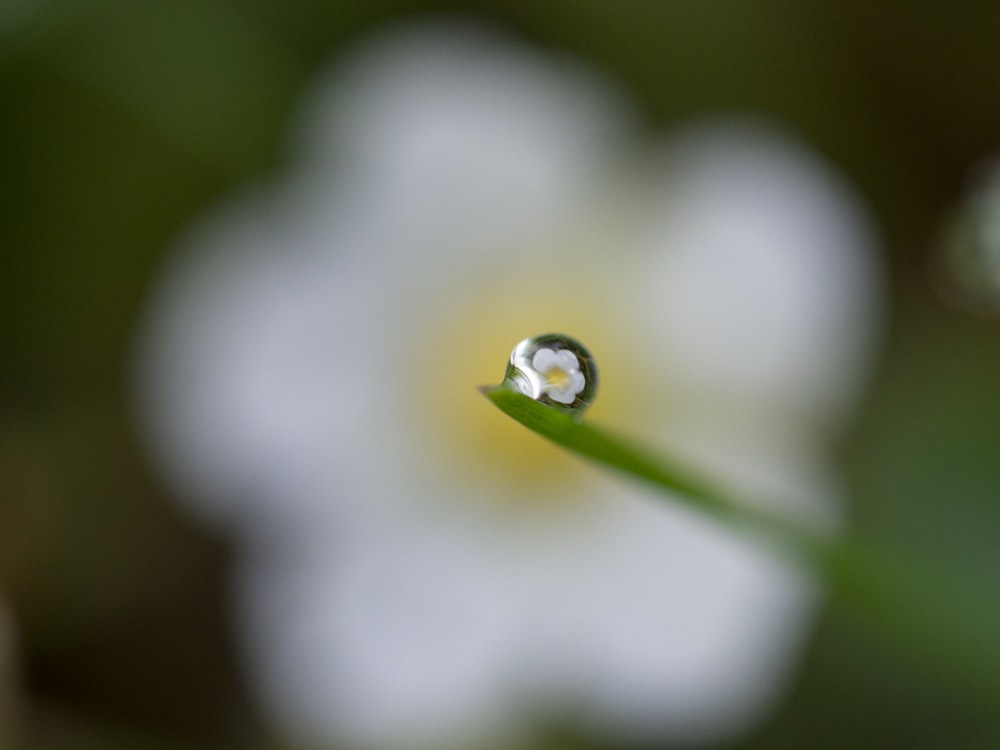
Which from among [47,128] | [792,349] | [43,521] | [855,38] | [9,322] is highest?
[855,38]

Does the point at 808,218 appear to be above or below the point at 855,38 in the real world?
below

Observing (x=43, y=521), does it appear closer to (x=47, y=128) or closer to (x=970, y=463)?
(x=47, y=128)

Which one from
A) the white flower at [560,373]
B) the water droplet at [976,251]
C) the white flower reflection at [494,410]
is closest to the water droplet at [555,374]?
the white flower at [560,373]

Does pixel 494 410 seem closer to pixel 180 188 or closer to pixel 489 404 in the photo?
pixel 489 404

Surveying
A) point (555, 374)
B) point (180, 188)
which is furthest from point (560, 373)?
point (180, 188)

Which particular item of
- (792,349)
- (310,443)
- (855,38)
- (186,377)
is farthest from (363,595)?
(855,38)

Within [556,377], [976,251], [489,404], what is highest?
[976,251]

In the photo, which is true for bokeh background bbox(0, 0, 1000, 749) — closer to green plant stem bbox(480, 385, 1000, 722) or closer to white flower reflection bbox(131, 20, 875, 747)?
white flower reflection bbox(131, 20, 875, 747)
